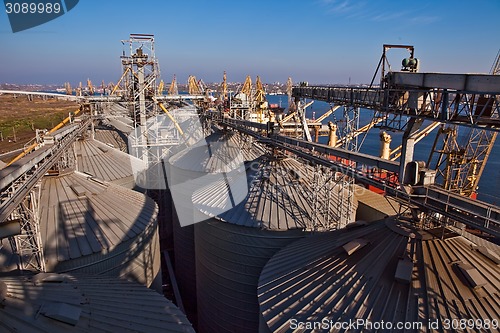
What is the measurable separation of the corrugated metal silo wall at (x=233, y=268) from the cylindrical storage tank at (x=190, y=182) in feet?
14.7

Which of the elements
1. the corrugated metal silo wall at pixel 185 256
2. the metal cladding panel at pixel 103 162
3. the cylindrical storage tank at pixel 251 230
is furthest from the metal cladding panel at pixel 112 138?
the cylindrical storage tank at pixel 251 230

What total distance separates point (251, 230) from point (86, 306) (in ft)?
21.7

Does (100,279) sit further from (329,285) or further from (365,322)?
(365,322)

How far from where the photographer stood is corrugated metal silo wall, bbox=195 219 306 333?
13719 mm

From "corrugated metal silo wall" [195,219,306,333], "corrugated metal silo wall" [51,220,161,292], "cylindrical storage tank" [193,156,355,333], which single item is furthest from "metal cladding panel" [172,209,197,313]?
"corrugated metal silo wall" [51,220,161,292]

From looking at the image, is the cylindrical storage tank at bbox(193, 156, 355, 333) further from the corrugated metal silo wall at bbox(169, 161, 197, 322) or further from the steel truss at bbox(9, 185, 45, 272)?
the steel truss at bbox(9, 185, 45, 272)

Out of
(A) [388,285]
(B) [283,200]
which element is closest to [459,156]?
(B) [283,200]

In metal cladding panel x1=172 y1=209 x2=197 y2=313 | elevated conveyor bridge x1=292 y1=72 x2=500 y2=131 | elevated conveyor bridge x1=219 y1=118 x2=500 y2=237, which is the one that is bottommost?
metal cladding panel x1=172 y1=209 x2=197 y2=313

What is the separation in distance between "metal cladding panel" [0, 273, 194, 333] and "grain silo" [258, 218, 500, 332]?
2.97 meters

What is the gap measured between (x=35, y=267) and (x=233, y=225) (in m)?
6.78

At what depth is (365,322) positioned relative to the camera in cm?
803

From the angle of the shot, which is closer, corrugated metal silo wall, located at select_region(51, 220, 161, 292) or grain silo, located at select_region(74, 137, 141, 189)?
corrugated metal silo wall, located at select_region(51, 220, 161, 292)

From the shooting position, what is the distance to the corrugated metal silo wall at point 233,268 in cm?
1372

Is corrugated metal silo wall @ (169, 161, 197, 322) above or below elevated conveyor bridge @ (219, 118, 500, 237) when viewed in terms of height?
below
